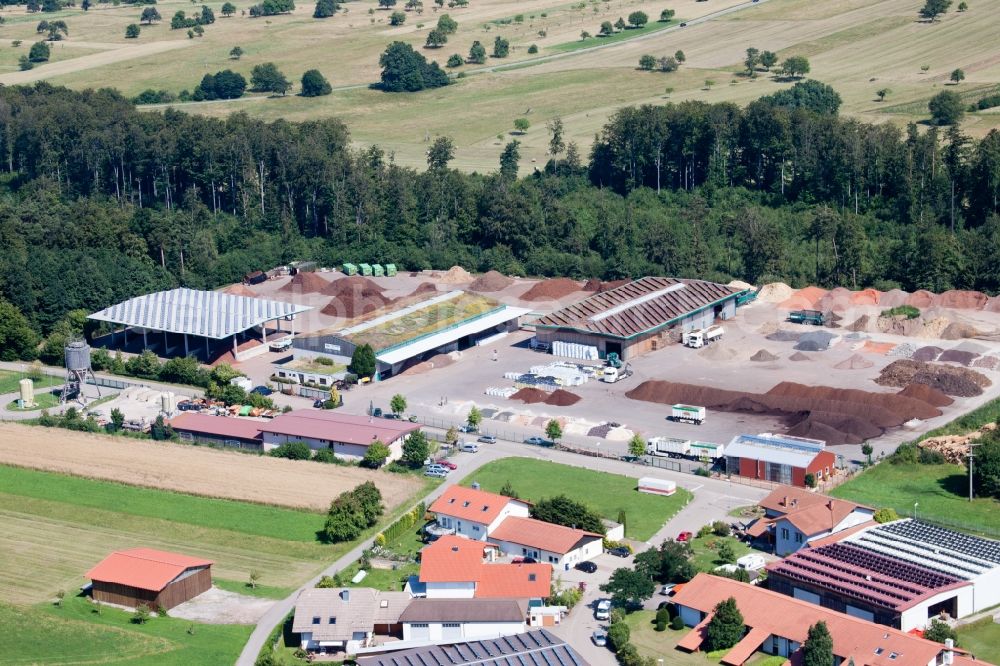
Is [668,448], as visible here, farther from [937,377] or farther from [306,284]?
[306,284]

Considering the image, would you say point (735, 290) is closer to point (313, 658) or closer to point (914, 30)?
point (313, 658)

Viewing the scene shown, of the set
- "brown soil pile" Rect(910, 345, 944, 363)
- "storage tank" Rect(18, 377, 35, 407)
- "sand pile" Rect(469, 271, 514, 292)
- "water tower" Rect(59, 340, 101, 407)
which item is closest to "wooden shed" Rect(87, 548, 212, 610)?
"storage tank" Rect(18, 377, 35, 407)

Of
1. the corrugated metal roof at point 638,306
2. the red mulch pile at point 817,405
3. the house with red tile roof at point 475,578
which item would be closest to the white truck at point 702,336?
the corrugated metal roof at point 638,306

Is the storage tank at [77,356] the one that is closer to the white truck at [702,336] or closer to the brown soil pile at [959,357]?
the white truck at [702,336]

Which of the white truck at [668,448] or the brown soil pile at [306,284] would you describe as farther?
the brown soil pile at [306,284]

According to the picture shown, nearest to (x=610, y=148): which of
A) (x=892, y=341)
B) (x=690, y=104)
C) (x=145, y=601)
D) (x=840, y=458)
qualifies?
(x=690, y=104)

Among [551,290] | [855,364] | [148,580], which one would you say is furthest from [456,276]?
[148,580]

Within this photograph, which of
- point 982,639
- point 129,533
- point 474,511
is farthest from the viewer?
point 129,533
